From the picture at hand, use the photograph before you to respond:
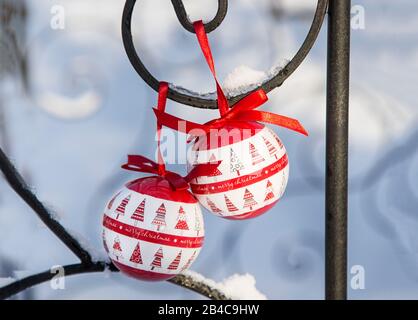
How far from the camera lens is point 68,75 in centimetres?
101

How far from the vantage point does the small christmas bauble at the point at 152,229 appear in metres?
0.58

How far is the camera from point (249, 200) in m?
0.59

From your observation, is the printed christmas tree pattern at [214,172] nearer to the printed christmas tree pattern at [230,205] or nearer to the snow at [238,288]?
the printed christmas tree pattern at [230,205]

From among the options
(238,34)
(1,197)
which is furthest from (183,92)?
(1,197)

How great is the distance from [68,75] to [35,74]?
0.17 ft

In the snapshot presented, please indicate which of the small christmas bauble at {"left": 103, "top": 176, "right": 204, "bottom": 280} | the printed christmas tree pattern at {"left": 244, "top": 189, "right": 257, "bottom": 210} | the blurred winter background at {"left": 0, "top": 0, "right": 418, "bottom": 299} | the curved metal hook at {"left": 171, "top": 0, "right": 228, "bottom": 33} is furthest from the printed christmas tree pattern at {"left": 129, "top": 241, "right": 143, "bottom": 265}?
the blurred winter background at {"left": 0, "top": 0, "right": 418, "bottom": 299}

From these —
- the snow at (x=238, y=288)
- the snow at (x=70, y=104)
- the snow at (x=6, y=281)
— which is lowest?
the snow at (x=238, y=288)

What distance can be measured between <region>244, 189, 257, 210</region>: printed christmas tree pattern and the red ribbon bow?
0.04 m

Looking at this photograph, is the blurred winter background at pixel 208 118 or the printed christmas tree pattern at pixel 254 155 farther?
the blurred winter background at pixel 208 118

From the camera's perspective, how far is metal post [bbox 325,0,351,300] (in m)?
0.63

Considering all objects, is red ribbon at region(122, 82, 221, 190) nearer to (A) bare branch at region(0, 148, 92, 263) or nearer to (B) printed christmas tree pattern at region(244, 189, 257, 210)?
(B) printed christmas tree pattern at region(244, 189, 257, 210)

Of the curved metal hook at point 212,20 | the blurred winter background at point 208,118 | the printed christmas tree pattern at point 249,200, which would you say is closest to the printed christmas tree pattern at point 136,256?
the printed christmas tree pattern at point 249,200

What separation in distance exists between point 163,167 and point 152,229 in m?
0.07

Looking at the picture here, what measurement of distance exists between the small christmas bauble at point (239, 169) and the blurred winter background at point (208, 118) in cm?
42
